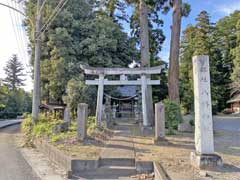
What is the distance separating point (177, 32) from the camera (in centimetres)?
1412

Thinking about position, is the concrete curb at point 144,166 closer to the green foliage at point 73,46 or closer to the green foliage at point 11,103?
the green foliage at point 73,46

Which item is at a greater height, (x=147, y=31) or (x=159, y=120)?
(x=147, y=31)

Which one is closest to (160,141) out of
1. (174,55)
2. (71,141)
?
(71,141)

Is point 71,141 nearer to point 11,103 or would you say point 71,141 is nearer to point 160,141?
point 160,141

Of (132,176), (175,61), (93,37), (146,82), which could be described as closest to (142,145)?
(132,176)

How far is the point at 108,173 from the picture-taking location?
19.6ft

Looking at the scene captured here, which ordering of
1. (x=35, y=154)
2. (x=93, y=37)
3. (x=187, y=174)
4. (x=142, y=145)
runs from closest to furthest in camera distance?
1. (x=187, y=174)
2. (x=142, y=145)
3. (x=35, y=154)
4. (x=93, y=37)

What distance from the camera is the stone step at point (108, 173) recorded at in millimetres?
5797

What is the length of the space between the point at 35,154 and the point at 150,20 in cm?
1517

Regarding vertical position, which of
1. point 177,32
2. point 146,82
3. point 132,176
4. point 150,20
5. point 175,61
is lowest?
point 132,176

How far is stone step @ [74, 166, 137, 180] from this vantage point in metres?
5.80

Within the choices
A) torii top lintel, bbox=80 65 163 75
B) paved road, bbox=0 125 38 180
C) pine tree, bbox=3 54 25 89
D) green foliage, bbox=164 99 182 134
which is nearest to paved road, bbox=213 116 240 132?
green foliage, bbox=164 99 182 134

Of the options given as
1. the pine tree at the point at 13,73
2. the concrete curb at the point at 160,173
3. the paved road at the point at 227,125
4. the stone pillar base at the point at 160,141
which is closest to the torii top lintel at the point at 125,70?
the stone pillar base at the point at 160,141

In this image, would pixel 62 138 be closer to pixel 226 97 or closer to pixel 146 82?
pixel 146 82
